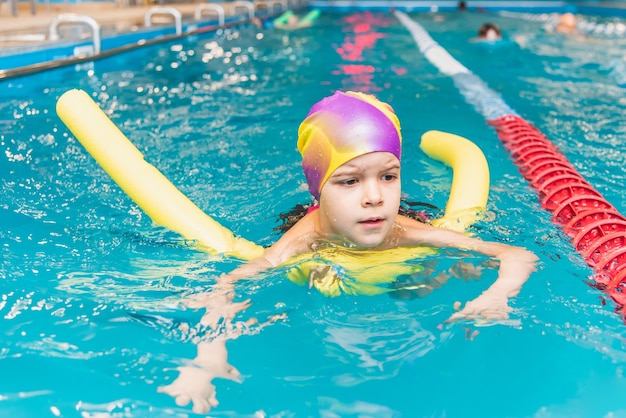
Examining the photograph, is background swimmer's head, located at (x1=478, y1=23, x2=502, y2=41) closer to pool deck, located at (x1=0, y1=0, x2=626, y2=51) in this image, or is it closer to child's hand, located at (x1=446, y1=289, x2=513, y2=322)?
pool deck, located at (x1=0, y1=0, x2=626, y2=51)

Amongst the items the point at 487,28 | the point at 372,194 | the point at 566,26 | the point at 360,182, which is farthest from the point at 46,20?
the point at 372,194

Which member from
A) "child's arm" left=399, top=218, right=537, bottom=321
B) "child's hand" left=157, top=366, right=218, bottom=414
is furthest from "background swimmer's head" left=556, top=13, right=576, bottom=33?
"child's hand" left=157, top=366, right=218, bottom=414

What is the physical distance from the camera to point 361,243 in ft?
8.47

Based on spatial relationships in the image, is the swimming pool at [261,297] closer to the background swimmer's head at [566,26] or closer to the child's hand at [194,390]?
the child's hand at [194,390]

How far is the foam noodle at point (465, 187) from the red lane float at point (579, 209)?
43 centimetres

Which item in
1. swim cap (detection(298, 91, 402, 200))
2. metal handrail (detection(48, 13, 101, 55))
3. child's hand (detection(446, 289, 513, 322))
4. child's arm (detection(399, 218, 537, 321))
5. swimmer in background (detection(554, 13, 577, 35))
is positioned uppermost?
swimmer in background (detection(554, 13, 577, 35))

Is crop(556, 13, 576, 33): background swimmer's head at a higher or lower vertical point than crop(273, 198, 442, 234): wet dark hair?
higher

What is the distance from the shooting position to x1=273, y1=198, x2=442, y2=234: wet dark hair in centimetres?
339

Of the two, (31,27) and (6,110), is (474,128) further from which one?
(31,27)

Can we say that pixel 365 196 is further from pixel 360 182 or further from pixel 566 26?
pixel 566 26

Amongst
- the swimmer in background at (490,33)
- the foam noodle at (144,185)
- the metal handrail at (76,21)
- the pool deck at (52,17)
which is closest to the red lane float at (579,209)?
the foam noodle at (144,185)

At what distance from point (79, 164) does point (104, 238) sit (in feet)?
4.77

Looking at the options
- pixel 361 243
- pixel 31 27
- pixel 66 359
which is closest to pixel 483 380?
pixel 361 243

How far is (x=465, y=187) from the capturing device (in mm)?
3500
